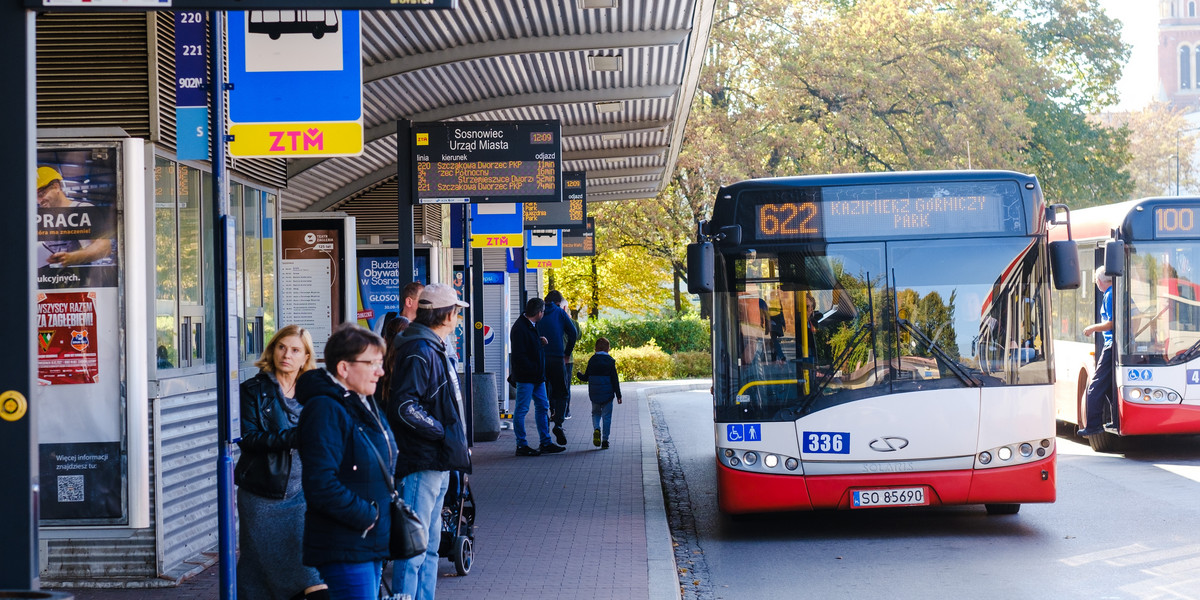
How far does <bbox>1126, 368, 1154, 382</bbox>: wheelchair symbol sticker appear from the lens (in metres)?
14.6

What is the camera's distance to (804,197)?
404 inches

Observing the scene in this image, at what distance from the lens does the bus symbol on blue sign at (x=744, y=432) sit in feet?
→ 32.6

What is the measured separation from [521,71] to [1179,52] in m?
115

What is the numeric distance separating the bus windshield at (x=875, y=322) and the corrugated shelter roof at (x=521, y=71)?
262 centimetres

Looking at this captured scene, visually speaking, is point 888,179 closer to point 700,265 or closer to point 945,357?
point 945,357

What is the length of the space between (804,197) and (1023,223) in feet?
5.36

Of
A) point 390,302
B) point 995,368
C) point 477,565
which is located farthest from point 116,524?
point 390,302

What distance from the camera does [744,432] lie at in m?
9.96

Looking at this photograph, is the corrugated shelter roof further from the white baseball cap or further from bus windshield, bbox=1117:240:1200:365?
bus windshield, bbox=1117:240:1200:365

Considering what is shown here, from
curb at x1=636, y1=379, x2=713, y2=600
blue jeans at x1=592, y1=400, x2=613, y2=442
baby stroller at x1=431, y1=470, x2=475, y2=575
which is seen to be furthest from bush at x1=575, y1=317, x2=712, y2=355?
baby stroller at x1=431, y1=470, x2=475, y2=575

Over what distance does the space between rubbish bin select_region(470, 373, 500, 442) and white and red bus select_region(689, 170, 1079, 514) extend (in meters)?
7.15

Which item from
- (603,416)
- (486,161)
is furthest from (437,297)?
(603,416)

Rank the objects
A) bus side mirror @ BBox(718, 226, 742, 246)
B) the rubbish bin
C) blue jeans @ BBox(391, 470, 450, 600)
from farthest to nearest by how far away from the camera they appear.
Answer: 1. the rubbish bin
2. bus side mirror @ BBox(718, 226, 742, 246)
3. blue jeans @ BBox(391, 470, 450, 600)

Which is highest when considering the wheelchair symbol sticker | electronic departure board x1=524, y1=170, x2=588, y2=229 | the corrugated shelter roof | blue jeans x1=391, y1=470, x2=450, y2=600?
the corrugated shelter roof
